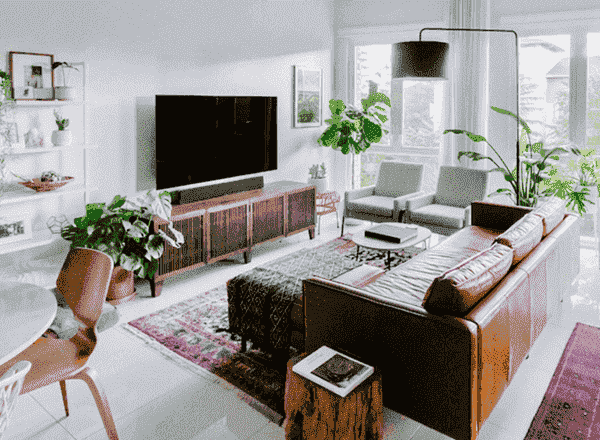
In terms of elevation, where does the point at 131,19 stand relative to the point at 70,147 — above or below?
above

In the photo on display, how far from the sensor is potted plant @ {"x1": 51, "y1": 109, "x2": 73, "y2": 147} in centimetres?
356

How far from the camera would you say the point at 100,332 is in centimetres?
335

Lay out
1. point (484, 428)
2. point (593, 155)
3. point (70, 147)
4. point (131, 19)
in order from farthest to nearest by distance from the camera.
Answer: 1. point (593, 155)
2. point (131, 19)
3. point (70, 147)
4. point (484, 428)

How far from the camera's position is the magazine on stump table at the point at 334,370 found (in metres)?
1.89

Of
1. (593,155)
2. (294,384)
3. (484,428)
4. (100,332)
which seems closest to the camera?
(294,384)

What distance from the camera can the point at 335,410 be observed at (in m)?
1.90

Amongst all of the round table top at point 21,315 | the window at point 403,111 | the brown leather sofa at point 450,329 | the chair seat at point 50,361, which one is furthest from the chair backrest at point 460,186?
the round table top at point 21,315

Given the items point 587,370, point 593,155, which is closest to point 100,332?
point 587,370

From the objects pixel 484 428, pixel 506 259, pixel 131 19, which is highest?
pixel 131 19

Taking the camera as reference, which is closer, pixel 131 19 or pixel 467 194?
pixel 131 19

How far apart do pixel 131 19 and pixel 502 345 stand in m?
3.70

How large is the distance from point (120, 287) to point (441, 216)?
9.76 ft

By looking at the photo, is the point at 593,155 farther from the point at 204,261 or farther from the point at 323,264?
the point at 204,261

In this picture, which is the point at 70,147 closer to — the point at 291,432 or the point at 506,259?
the point at 291,432
